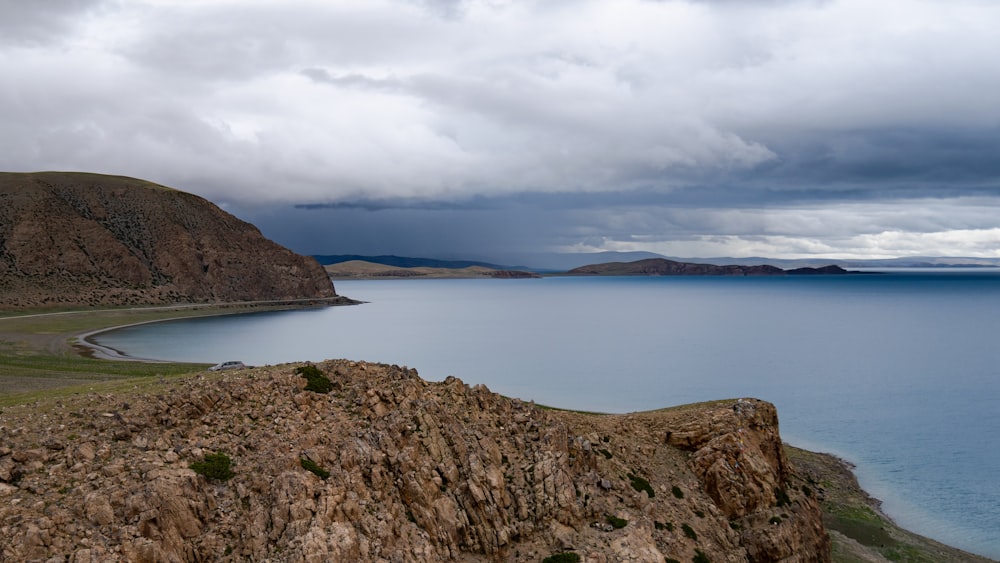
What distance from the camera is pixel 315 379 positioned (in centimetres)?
2598

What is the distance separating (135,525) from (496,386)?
6994 cm

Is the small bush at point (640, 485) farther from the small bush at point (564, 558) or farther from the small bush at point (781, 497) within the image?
the small bush at point (781, 497)

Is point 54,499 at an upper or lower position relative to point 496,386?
upper

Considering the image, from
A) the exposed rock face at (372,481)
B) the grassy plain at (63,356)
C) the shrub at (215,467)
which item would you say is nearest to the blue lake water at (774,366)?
the grassy plain at (63,356)

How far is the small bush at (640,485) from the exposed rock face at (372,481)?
8cm

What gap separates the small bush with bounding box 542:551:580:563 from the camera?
21.9 meters

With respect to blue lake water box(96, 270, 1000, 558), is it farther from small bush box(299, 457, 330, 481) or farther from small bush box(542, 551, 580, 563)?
small bush box(299, 457, 330, 481)

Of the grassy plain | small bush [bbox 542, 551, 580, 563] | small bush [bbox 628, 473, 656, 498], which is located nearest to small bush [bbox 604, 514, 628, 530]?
small bush [bbox 542, 551, 580, 563]

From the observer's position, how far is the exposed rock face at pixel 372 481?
1800cm

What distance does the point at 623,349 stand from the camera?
128375mm

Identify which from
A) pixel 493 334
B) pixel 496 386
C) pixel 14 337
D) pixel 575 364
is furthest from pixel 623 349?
pixel 14 337

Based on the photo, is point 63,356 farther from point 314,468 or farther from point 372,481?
point 372,481

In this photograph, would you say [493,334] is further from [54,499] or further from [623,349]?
[54,499]

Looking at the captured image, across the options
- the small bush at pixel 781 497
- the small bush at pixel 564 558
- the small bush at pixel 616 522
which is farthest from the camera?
the small bush at pixel 781 497
